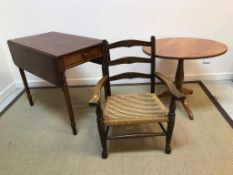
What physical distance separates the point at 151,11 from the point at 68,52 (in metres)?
1.27

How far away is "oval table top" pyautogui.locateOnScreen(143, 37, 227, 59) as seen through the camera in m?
1.62

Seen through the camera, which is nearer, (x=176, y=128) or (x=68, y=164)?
(x=68, y=164)

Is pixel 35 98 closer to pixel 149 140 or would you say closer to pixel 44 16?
pixel 44 16

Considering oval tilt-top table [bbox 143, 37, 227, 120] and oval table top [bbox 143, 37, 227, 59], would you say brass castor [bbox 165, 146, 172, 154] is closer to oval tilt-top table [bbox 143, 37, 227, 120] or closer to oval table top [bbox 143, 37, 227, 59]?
oval tilt-top table [bbox 143, 37, 227, 120]

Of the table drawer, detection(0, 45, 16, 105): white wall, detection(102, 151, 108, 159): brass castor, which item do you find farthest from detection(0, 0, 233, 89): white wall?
detection(102, 151, 108, 159): brass castor

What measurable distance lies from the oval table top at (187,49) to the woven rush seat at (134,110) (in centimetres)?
41

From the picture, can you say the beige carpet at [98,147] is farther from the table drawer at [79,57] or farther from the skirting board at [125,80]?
the table drawer at [79,57]

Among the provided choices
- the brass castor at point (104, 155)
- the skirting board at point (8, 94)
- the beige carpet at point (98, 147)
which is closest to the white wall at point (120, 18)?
the skirting board at point (8, 94)

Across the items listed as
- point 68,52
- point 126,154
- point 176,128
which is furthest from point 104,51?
point 176,128

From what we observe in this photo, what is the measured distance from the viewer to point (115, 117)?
55.6 inches

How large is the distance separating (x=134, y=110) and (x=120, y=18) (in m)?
1.30

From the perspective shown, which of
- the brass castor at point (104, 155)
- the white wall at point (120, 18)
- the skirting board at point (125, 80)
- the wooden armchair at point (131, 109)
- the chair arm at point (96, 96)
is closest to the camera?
the chair arm at point (96, 96)

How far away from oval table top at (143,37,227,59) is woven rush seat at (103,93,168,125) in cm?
41

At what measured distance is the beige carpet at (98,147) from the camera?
Answer: 4.83ft
